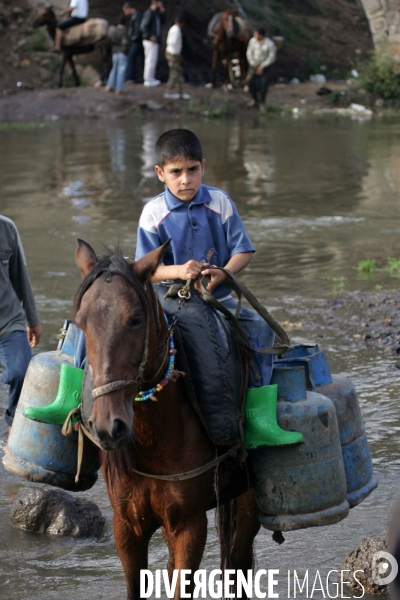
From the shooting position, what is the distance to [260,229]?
12148 mm

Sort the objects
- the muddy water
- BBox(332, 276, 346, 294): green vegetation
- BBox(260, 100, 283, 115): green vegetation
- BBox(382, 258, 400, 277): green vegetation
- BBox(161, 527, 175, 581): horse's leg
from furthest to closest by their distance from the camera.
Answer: BBox(260, 100, 283, 115): green vegetation
BBox(382, 258, 400, 277): green vegetation
BBox(332, 276, 346, 294): green vegetation
the muddy water
BBox(161, 527, 175, 581): horse's leg

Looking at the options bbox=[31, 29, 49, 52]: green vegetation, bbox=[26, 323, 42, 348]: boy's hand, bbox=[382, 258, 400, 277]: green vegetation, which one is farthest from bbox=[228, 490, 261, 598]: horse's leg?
bbox=[31, 29, 49, 52]: green vegetation

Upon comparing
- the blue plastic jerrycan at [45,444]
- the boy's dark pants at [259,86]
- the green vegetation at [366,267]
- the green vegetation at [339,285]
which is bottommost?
the green vegetation at [339,285]

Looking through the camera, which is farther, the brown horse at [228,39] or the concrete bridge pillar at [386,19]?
the concrete bridge pillar at [386,19]

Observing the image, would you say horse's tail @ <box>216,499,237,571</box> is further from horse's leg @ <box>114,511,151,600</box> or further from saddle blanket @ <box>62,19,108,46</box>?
saddle blanket @ <box>62,19,108,46</box>

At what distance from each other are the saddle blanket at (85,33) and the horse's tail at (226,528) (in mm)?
22250

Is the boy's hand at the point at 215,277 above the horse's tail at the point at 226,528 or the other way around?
above

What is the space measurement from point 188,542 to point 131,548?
0.27m

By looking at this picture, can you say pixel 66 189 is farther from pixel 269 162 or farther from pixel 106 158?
pixel 269 162

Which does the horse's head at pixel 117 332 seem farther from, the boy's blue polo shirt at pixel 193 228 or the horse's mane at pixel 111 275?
the boy's blue polo shirt at pixel 193 228

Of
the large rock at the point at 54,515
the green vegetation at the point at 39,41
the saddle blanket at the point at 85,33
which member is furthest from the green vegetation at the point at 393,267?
the green vegetation at the point at 39,41

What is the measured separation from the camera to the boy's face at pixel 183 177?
4008 millimetres

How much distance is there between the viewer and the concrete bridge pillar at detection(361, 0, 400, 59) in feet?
85.4

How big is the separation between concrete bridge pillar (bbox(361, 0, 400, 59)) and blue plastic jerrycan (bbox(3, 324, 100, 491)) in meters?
23.4
